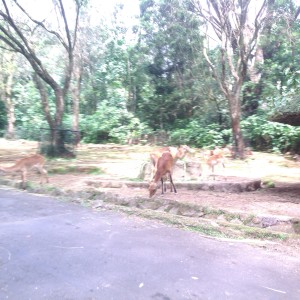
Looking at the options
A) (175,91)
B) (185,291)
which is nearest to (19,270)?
(185,291)

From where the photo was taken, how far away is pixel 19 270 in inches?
162

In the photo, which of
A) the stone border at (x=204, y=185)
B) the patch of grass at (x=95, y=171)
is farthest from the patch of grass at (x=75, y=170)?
the stone border at (x=204, y=185)

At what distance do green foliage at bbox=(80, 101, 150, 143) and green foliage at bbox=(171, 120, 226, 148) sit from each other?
10.8 feet

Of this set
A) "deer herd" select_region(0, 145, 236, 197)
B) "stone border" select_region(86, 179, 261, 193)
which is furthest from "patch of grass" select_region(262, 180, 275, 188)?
"deer herd" select_region(0, 145, 236, 197)

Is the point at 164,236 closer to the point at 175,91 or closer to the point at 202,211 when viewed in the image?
the point at 202,211

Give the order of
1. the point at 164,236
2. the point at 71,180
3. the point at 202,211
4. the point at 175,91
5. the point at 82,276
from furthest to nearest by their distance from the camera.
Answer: the point at 175,91 < the point at 71,180 < the point at 202,211 < the point at 164,236 < the point at 82,276

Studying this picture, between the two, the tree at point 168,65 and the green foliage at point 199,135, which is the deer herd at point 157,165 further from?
the tree at point 168,65

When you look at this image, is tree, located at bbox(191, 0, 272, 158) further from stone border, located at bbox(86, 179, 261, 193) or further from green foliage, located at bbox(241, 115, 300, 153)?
stone border, located at bbox(86, 179, 261, 193)

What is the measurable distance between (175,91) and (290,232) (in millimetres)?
22905

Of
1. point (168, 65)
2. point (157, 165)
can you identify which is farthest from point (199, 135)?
point (157, 165)

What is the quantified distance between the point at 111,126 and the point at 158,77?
520 cm

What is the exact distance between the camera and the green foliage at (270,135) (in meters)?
21.3

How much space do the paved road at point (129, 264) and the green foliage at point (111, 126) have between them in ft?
74.5

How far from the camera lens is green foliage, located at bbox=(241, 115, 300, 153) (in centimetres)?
2134
